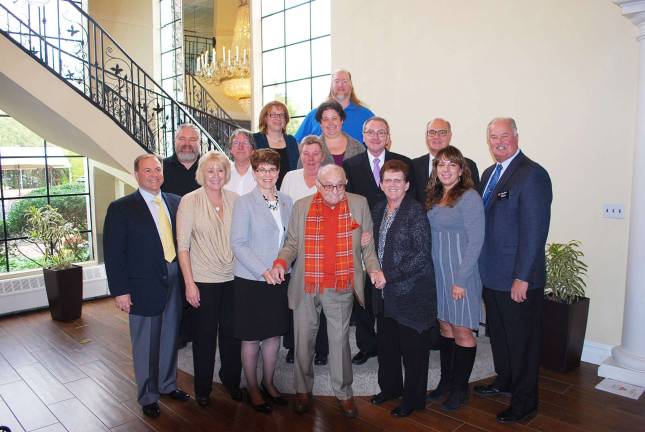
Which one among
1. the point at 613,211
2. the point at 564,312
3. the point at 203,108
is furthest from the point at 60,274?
the point at 613,211

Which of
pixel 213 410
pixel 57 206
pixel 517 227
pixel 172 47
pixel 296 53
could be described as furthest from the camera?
pixel 172 47

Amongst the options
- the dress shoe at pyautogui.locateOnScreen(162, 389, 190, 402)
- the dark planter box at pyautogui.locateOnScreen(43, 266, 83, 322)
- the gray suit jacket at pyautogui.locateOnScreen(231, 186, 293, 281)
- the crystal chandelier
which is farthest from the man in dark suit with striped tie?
the crystal chandelier

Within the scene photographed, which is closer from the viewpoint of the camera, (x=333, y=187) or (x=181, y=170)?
(x=333, y=187)

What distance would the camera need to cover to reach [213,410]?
3186mm

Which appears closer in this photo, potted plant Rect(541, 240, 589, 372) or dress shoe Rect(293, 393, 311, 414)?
dress shoe Rect(293, 393, 311, 414)

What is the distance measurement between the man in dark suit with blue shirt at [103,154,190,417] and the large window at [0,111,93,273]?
4.39 m

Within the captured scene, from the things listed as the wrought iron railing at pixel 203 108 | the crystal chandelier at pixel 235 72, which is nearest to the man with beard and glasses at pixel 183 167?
the crystal chandelier at pixel 235 72

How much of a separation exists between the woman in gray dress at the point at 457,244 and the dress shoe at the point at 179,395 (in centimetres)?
182

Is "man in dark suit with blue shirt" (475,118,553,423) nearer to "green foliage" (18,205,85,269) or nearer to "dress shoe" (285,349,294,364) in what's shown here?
"dress shoe" (285,349,294,364)

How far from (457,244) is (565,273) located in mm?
1518

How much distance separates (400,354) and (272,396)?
0.90 meters

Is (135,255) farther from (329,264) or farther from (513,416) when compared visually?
(513,416)

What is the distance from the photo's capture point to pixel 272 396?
3195mm

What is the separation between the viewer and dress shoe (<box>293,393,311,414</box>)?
Answer: 3.06 metres
